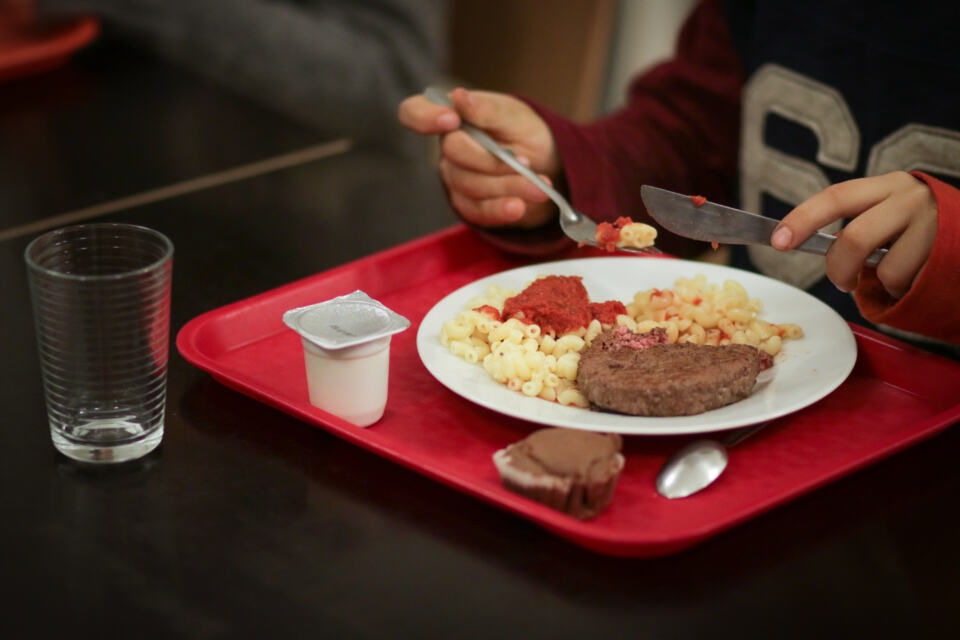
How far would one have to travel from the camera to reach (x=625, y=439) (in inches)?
36.3

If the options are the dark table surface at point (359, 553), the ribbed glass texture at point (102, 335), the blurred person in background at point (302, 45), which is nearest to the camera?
the dark table surface at point (359, 553)

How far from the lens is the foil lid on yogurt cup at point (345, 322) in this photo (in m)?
0.87

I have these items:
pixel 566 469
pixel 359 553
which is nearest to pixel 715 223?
pixel 566 469

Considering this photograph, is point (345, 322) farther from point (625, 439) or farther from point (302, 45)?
point (302, 45)

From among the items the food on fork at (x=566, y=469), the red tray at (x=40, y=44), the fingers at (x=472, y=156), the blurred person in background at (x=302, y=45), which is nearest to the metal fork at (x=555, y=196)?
the fingers at (x=472, y=156)

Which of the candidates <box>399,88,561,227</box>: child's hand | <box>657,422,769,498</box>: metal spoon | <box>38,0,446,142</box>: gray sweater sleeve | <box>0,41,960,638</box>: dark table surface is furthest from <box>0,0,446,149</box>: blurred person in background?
<box>657,422,769,498</box>: metal spoon

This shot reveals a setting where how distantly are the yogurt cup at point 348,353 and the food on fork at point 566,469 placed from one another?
0.48 ft

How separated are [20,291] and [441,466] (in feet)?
2.09

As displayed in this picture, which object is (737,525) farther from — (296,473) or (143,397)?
(143,397)

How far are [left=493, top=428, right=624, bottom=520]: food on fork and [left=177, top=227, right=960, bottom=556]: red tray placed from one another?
1 cm

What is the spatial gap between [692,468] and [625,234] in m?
0.33

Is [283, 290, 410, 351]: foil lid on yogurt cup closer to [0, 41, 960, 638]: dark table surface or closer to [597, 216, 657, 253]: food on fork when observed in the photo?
[0, 41, 960, 638]: dark table surface

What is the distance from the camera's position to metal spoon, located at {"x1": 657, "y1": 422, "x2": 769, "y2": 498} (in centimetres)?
84

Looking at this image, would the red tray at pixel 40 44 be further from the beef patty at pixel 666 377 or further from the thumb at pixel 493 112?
the beef patty at pixel 666 377
